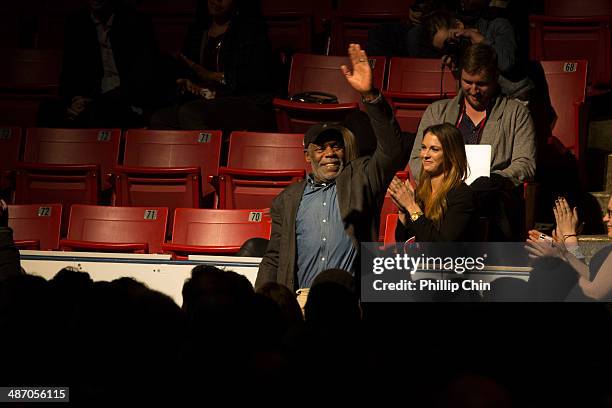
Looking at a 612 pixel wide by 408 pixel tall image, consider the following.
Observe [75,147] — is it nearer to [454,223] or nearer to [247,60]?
[247,60]

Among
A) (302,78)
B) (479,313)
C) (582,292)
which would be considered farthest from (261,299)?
(302,78)

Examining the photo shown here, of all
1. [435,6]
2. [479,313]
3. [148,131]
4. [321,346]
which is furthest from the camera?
[435,6]

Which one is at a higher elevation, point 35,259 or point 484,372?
point 35,259

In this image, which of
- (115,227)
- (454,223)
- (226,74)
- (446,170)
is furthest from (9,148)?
(454,223)

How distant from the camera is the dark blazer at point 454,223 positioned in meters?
2.89

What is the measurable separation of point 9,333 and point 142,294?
308 millimetres

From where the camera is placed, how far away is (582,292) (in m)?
2.74

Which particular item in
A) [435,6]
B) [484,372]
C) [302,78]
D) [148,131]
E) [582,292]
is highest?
[435,6]

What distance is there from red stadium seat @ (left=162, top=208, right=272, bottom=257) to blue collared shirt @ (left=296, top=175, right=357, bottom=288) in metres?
1.01

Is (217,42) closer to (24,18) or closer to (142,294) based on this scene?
(24,18)

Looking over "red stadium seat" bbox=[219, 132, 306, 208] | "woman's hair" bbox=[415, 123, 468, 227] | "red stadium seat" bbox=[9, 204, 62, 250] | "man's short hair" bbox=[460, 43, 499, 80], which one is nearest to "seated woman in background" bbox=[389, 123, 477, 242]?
"woman's hair" bbox=[415, 123, 468, 227]

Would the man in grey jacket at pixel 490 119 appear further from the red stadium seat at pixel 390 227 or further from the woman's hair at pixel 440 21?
the woman's hair at pixel 440 21

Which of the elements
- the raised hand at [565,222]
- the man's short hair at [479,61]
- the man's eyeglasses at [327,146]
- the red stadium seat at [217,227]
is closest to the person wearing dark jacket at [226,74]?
the red stadium seat at [217,227]

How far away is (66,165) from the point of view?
14.9 feet
